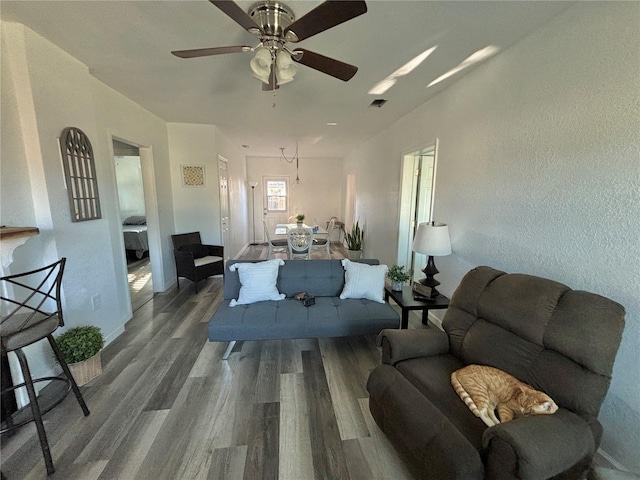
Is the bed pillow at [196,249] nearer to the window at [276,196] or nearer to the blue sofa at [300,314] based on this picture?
the blue sofa at [300,314]

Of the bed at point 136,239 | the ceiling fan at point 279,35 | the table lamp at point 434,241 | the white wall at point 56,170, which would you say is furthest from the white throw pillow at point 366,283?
the bed at point 136,239

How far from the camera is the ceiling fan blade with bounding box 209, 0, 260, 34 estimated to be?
44.2 inches

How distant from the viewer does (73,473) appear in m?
1.35

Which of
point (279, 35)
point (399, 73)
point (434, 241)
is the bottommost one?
point (434, 241)

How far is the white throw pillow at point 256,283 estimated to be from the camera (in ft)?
8.09

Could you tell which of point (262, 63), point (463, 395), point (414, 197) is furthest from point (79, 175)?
point (414, 197)

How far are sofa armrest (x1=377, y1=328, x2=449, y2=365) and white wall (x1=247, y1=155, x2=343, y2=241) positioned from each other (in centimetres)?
649

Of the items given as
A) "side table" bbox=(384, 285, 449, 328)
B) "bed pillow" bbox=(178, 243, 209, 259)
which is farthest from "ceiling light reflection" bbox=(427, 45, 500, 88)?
"bed pillow" bbox=(178, 243, 209, 259)

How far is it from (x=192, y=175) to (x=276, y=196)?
3712 millimetres

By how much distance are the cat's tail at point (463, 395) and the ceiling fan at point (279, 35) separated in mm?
1867

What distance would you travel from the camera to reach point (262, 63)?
1558 mm

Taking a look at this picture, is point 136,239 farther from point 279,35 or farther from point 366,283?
point 279,35

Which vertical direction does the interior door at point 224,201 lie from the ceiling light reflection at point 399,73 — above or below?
below

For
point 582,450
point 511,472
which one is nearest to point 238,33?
point 511,472
